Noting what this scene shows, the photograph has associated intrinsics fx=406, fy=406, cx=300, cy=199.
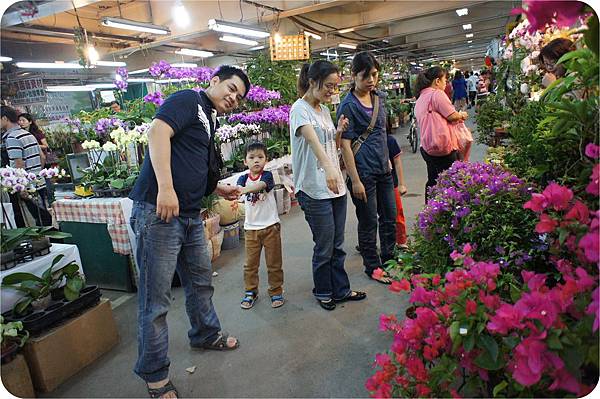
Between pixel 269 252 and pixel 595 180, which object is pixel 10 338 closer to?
pixel 269 252

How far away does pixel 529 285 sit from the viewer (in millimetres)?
1007

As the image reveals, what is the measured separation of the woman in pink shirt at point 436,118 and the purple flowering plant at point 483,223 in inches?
55.9

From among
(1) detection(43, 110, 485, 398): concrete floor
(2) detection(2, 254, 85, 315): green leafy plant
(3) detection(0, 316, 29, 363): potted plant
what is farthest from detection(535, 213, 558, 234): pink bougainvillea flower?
(2) detection(2, 254, 85, 315): green leafy plant

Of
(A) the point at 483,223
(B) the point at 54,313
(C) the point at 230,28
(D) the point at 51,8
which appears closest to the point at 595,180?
(A) the point at 483,223

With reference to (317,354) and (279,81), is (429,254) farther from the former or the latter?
(279,81)

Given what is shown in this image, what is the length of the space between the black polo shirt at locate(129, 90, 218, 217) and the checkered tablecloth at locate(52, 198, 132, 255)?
134 centimetres

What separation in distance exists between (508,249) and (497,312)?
0.74 metres

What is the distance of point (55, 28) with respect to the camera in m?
8.38

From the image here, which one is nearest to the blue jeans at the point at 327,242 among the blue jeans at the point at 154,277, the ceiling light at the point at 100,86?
the blue jeans at the point at 154,277

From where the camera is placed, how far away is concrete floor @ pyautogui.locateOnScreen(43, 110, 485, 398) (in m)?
1.98

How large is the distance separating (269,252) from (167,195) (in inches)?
44.8

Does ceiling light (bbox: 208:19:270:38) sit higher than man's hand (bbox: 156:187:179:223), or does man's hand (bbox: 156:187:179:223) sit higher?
ceiling light (bbox: 208:19:270:38)

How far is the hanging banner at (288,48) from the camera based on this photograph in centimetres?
630

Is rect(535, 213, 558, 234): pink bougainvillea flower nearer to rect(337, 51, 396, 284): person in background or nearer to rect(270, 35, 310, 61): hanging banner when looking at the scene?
rect(337, 51, 396, 284): person in background
